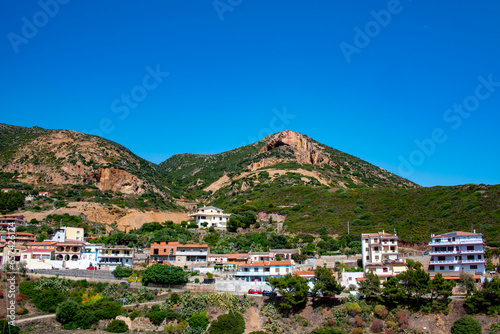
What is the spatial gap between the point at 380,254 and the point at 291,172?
74.6 m

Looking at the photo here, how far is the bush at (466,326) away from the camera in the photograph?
137 ft

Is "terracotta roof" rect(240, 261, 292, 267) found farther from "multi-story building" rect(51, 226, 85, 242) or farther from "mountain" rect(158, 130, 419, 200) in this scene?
"mountain" rect(158, 130, 419, 200)

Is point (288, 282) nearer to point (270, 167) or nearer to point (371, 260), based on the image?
point (371, 260)

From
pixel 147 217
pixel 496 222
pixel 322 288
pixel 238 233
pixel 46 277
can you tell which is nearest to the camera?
pixel 322 288

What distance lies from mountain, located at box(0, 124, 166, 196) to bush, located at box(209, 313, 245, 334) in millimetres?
75098

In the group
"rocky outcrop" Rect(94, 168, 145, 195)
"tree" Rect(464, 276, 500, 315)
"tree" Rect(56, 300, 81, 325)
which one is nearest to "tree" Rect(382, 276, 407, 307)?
"tree" Rect(464, 276, 500, 315)

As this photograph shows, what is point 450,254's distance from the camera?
52.2 m

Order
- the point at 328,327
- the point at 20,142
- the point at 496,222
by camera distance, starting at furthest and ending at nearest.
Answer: the point at 20,142 → the point at 496,222 → the point at 328,327

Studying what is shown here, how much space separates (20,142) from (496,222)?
124820 millimetres

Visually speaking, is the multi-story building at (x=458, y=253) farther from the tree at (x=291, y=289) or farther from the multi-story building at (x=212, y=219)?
the multi-story building at (x=212, y=219)

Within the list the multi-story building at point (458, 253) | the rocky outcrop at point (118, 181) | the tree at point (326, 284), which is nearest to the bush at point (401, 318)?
the tree at point (326, 284)

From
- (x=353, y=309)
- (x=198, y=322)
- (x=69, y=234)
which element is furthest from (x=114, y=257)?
(x=353, y=309)

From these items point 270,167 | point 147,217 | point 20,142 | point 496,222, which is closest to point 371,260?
point 496,222

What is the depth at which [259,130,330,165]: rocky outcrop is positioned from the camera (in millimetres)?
151750
